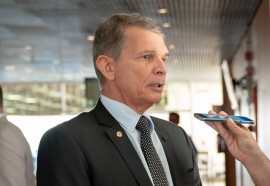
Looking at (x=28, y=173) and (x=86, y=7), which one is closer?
(x=28, y=173)

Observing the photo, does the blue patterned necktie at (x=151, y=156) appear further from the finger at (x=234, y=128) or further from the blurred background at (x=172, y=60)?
the blurred background at (x=172, y=60)

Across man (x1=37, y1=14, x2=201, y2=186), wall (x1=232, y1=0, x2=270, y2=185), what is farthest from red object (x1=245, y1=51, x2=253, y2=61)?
man (x1=37, y1=14, x2=201, y2=186)

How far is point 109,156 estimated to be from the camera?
154 centimetres

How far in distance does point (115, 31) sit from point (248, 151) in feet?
1.92

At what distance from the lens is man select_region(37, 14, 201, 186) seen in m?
1.50

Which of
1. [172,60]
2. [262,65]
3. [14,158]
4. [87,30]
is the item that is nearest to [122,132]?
[14,158]

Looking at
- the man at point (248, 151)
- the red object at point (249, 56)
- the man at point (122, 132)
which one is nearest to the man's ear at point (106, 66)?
the man at point (122, 132)

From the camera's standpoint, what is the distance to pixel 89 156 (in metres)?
1.51

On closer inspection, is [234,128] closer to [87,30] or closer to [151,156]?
[151,156]

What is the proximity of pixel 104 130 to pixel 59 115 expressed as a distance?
14902 millimetres

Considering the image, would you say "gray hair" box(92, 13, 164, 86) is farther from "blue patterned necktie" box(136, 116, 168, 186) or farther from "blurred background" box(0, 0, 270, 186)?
"blurred background" box(0, 0, 270, 186)

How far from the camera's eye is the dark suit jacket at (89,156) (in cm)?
147

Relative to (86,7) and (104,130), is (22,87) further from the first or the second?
(104,130)

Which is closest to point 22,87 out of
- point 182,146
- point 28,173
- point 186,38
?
point 186,38
